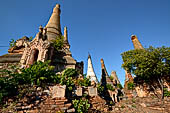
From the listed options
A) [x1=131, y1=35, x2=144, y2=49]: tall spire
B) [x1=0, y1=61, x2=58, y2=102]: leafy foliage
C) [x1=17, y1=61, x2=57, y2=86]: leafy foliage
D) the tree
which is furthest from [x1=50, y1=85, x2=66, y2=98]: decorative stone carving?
[x1=131, y1=35, x2=144, y2=49]: tall spire

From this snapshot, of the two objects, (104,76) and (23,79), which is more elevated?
(23,79)

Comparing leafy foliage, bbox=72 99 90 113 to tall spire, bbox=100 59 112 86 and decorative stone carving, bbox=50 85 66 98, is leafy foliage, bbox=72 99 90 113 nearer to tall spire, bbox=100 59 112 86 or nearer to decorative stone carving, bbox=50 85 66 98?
decorative stone carving, bbox=50 85 66 98

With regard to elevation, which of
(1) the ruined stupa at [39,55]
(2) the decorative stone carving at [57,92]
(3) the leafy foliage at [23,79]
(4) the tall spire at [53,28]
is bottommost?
(2) the decorative stone carving at [57,92]

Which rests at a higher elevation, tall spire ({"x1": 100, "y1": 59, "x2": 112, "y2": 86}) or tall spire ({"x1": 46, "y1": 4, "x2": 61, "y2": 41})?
tall spire ({"x1": 46, "y1": 4, "x2": 61, "y2": 41})

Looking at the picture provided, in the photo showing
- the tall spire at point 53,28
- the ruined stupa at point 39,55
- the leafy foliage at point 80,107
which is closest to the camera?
the leafy foliage at point 80,107

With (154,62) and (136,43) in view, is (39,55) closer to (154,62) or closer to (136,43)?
(154,62)

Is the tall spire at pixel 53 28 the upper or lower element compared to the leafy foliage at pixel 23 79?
upper

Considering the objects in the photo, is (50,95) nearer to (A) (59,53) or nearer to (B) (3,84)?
(B) (3,84)

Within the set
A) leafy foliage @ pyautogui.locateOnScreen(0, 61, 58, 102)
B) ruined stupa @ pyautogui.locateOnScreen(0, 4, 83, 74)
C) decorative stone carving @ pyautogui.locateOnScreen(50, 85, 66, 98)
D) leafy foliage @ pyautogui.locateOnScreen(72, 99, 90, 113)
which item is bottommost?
leafy foliage @ pyautogui.locateOnScreen(72, 99, 90, 113)

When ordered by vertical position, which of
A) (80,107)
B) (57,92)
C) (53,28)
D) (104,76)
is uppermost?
(53,28)

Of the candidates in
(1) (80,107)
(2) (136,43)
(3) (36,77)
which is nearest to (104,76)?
(1) (80,107)

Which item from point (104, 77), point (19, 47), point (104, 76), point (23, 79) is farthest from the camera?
point (104, 76)

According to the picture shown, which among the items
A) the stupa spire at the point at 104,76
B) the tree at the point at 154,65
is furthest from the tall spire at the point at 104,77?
the tree at the point at 154,65

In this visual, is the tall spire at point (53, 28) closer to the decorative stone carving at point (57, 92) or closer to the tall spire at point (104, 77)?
the decorative stone carving at point (57, 92)
